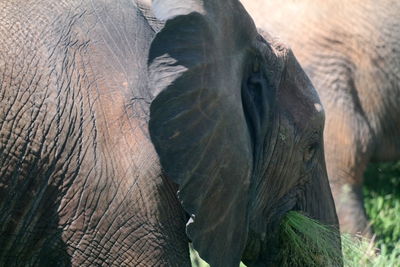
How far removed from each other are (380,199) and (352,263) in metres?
2.86

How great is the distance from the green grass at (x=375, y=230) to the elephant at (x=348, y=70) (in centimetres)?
36

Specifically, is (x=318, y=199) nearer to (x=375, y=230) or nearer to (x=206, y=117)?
(x=206, y=117)

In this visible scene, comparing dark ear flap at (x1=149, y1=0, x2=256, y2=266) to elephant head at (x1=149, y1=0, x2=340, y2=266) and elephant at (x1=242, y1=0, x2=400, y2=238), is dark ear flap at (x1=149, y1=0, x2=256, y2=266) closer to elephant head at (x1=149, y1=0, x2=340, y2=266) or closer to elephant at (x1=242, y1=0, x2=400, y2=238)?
elephant head at (x1=149, y1=0, x2=340, y2=266)

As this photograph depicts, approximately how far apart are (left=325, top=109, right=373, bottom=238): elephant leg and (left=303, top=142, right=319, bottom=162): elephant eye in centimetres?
209

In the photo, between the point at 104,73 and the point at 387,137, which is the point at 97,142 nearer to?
the point at 104,73

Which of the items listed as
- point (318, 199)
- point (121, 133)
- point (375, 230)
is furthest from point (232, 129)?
point (375, 230)

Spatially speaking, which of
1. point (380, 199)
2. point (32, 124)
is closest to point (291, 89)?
point (32, 124)

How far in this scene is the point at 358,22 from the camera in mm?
6422

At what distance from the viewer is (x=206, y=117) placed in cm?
358

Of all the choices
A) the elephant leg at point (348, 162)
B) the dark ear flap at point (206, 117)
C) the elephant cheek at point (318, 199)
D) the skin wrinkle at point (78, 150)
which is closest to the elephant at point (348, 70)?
the elephant leg at point (348, 162)

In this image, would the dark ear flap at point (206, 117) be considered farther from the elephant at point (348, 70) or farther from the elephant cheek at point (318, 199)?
the elephant at point (348, 70)

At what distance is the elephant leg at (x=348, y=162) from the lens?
620 centimetres

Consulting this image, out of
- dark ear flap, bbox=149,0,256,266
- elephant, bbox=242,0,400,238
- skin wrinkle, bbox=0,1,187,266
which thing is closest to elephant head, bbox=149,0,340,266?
dark ear flap, bbox=149,0,256,266

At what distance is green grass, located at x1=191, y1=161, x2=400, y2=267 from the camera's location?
4.04 m
